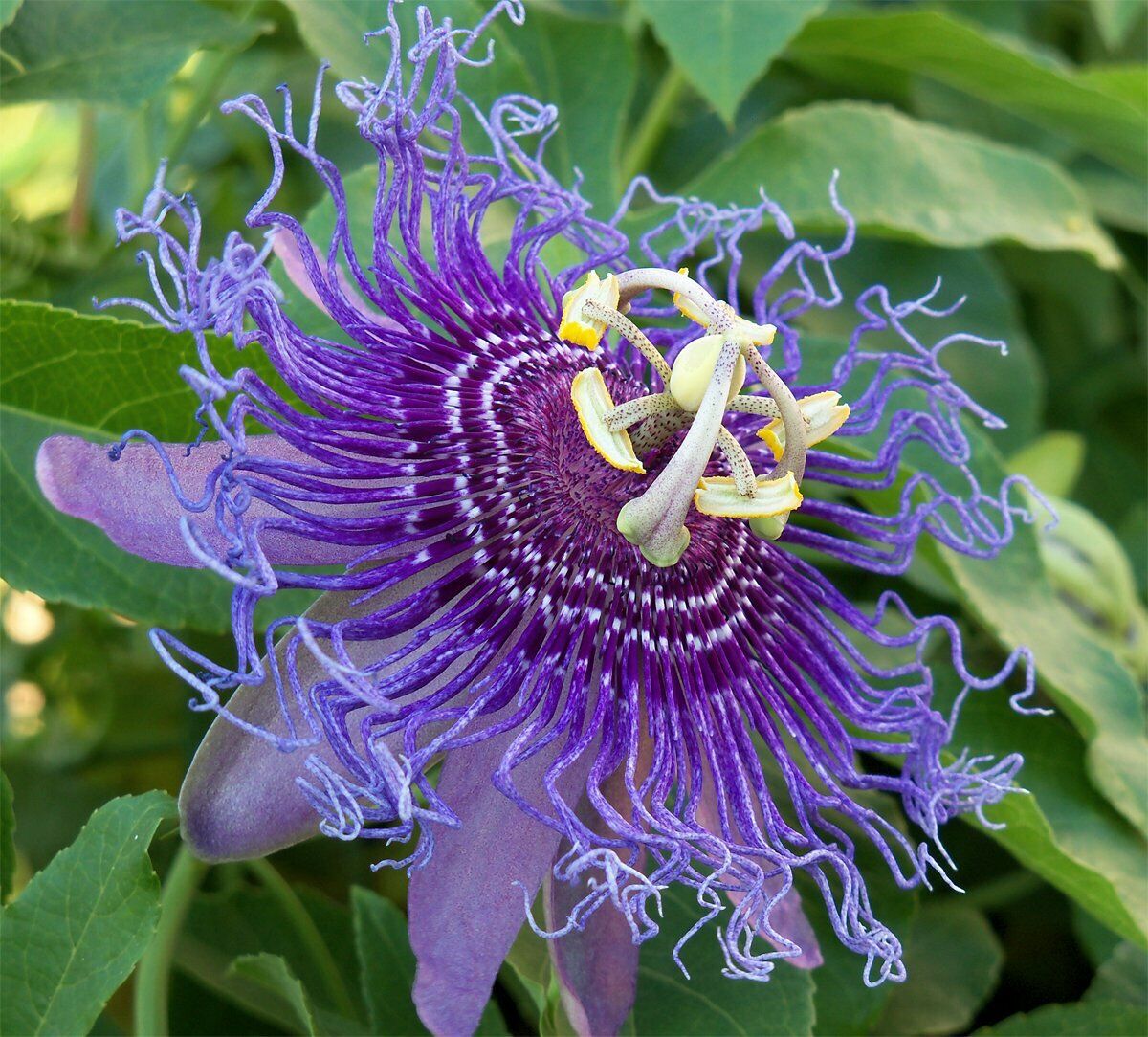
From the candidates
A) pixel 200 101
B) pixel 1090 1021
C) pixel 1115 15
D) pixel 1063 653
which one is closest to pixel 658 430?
pixel 1063 653

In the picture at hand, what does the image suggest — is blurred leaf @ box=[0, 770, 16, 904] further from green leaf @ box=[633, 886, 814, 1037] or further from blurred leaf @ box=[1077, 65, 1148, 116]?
blurred leaf @ box=[1077, 65, 1148, 116]

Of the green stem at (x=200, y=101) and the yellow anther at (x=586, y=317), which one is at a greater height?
the yellow anther at (x=586, y=317)

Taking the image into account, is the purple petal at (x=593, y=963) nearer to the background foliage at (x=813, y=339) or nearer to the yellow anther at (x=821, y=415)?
the background foliage at (x=813, y=339)

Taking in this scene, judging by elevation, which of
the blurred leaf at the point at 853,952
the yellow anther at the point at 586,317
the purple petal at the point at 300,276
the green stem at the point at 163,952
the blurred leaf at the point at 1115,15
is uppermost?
the blurred leaf at the point at 1115,15

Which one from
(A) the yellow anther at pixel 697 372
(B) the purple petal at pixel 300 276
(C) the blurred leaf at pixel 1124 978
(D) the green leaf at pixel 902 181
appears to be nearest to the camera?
(A) the yellow anther at pixel 697 372

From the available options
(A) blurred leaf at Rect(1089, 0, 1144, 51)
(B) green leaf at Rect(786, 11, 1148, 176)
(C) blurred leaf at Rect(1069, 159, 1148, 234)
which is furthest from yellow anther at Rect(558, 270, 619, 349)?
(C) blurred leaf at Rect(1069, 159, 1148, 234)


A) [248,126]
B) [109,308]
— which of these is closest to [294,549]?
[109,308]

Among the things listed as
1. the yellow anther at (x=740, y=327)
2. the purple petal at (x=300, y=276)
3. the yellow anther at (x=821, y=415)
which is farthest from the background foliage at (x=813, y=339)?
the yellow anther at (x=740, y=327)
